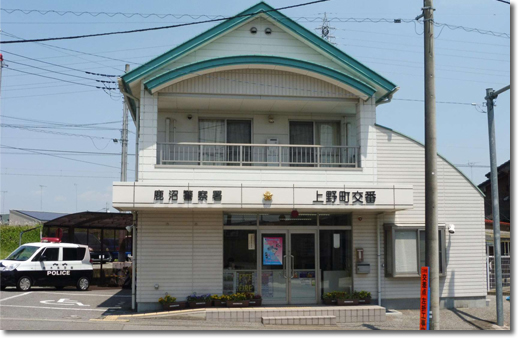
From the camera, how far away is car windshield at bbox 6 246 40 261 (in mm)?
23047

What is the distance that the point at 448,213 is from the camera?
17.8m

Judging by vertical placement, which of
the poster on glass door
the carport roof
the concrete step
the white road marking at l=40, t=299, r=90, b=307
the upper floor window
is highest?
the upper floor window

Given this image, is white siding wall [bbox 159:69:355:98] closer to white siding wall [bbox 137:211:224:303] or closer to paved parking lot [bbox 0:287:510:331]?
white siding wall [bbox 137:211:224:303]

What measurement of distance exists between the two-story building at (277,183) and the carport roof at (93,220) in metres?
10.4

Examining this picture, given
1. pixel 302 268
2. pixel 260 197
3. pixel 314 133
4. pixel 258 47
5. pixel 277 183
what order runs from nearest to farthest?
pixel 260 197 < pixel 277 183 < pixel 258 47 < pixel 302 268 < pixel 314 133

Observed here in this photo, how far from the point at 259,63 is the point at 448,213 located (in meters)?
7.30

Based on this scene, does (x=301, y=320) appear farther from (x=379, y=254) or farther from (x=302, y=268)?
(x=379, y=254)

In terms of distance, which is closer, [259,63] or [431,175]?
[431,175]

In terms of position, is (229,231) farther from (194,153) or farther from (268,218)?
(194,153)

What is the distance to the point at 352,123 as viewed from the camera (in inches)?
718

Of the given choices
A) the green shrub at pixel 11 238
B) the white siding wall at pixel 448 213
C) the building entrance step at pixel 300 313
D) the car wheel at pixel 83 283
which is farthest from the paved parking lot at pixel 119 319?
the green shrub at pixel 11 238

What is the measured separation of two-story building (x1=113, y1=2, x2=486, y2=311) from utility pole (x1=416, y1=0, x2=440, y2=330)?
3538 millimetres

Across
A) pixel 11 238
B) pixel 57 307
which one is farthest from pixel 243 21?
pixel 11 238

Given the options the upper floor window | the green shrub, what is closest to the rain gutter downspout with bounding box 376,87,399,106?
the upper floor window
